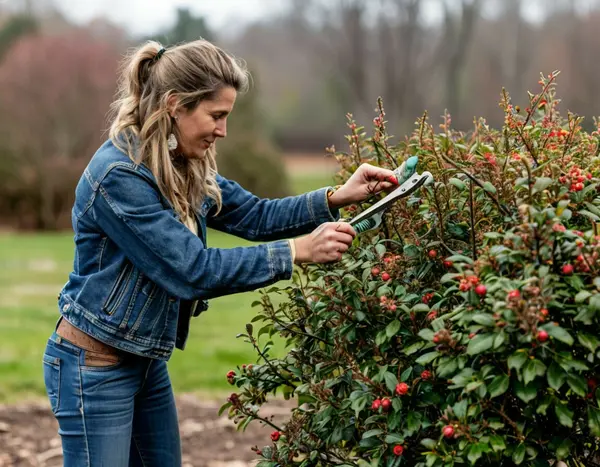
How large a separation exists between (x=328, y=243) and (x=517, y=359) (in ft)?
2.16

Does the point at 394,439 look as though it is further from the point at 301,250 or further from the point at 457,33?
the point at 457,33

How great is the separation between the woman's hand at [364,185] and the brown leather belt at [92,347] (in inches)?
34.6

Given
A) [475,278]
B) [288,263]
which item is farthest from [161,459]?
[475,278]

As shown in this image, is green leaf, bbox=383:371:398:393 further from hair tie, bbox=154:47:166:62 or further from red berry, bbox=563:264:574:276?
hair tie, bbox=154:47:166:62

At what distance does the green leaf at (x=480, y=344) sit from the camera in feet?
6.62

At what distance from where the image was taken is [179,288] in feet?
8.34

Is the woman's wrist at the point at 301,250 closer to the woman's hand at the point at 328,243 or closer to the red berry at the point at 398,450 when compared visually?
the woman's hand at the point at 328,243

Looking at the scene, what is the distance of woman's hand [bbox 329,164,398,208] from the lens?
2736mm

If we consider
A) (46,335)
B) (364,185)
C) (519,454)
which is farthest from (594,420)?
(46,335)

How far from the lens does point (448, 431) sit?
2.11 m

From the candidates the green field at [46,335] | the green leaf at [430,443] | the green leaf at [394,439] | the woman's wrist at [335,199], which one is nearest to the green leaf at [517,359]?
the green leaf at [430,443]

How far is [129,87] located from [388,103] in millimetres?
23648

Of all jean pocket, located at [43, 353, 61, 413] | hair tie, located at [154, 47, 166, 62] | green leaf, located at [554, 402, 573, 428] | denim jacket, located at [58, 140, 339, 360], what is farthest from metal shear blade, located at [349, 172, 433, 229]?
jean pocket, located at [43, 353, 61, 413]

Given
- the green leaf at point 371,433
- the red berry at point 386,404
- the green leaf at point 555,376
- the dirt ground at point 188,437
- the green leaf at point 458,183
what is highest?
the green leaf at point 458,183
